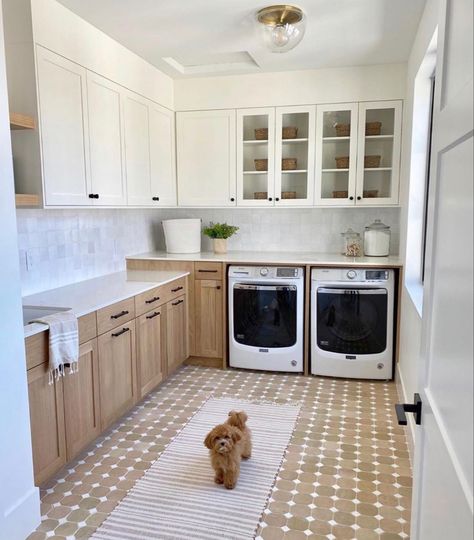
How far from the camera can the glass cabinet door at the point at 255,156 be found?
389 cm

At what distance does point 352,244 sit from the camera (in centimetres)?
394

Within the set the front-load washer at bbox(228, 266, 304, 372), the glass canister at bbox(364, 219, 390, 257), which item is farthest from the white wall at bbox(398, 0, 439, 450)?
the front-load washer at bbox(228, 266, 304, 372)

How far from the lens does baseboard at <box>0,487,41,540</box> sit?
1.81 meters

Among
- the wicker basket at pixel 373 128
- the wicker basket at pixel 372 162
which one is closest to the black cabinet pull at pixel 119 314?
the wicker basket at pixel 372 162

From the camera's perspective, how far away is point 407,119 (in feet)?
11.0

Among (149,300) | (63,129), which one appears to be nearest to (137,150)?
(63,129)

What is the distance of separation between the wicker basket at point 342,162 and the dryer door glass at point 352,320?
1.05 meters

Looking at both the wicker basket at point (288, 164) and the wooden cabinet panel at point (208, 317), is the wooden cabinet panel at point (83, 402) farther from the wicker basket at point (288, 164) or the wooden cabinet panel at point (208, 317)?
the wicker basket at point (288, 164)

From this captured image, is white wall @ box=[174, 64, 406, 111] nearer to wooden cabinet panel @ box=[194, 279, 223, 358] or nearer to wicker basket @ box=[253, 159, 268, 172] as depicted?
wicker basket @ box=[253, 159, 268, 172]

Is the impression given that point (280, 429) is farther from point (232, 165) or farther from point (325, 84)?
point (325, 84)

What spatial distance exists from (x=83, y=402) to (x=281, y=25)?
2407mm

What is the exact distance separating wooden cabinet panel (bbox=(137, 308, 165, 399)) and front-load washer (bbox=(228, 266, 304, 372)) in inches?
28.8

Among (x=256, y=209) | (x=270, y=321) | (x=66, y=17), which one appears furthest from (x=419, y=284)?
(x=66, y=17)

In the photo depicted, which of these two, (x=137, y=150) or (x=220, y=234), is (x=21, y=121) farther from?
(x=220, y=234)
